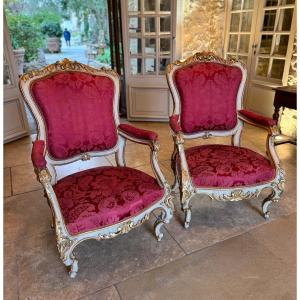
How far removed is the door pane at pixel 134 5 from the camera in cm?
340

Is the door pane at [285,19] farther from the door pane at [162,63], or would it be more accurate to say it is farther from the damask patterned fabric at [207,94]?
the damask patterned fabric at [207,94]

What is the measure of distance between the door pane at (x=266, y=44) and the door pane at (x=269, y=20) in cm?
8

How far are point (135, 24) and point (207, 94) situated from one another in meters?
2.14

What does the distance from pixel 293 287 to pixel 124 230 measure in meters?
0.92

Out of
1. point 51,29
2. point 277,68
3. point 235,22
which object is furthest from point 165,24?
point 51,29

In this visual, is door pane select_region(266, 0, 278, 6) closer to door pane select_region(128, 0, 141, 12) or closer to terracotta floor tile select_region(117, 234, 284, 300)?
door pane select_region(128, 0, 141, 12)

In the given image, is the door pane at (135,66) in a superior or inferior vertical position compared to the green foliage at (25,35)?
inferior

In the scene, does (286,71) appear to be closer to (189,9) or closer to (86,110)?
(189,9)

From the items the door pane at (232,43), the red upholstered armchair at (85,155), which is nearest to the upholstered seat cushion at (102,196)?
the red upholstered armchair at (85,155)

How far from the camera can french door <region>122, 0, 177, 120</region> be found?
3.42 m

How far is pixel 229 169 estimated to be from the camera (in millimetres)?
1660

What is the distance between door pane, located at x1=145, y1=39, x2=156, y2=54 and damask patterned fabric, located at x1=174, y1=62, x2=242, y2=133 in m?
1.92

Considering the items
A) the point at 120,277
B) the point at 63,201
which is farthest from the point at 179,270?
the point at 63,201

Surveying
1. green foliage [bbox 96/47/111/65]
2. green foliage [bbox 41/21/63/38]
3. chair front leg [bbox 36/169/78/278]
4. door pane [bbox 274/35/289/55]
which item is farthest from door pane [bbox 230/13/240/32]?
green foliage [bbox 41/21/63/38]
